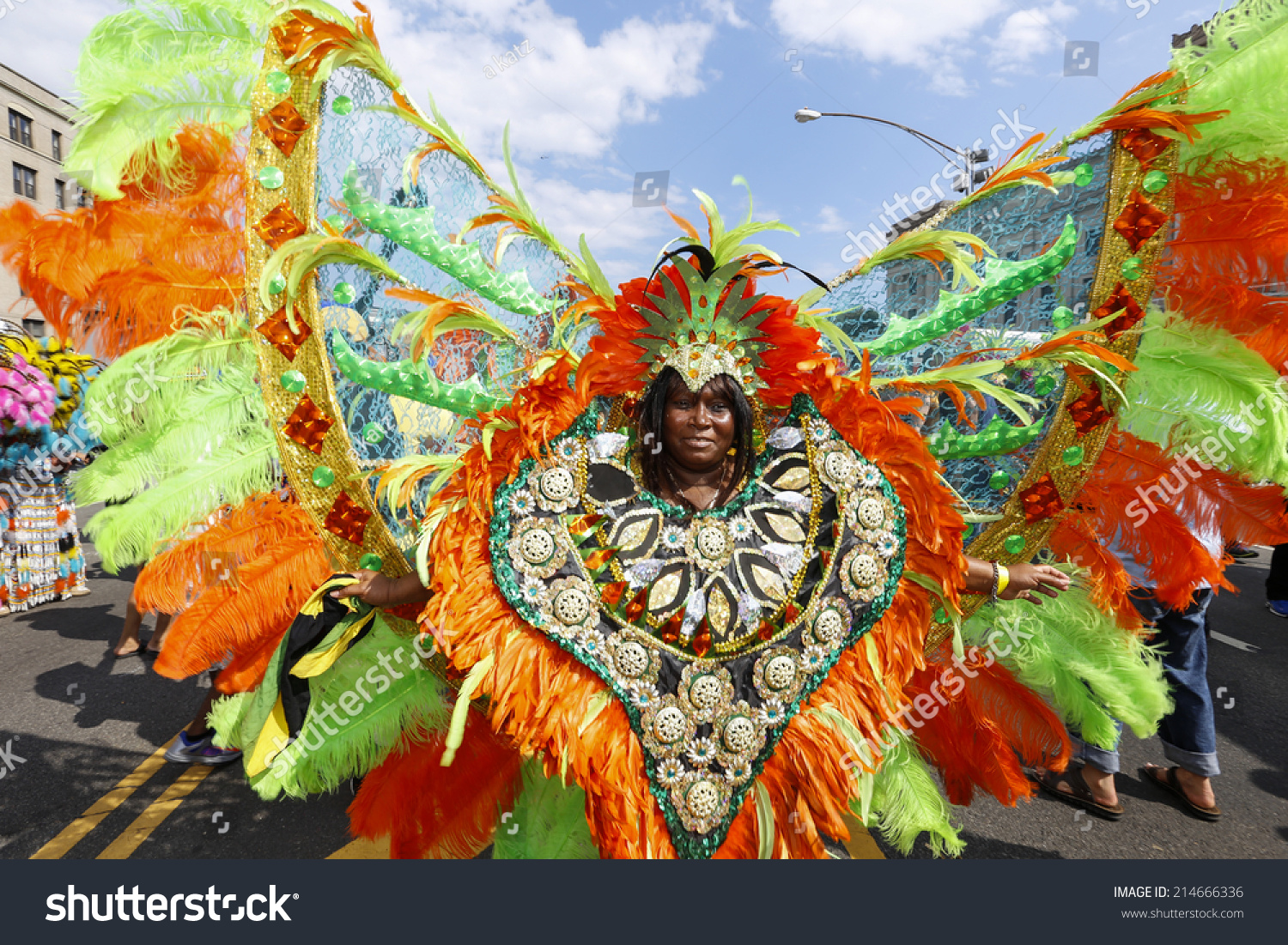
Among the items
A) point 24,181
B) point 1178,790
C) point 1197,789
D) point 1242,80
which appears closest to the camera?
point 1242,80

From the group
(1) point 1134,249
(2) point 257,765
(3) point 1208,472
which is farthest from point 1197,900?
(2) point 257,765

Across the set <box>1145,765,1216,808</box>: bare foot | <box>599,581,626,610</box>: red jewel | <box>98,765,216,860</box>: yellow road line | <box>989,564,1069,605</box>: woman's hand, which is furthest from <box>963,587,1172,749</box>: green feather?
<box>98,765,216,860</box>: yellow road line

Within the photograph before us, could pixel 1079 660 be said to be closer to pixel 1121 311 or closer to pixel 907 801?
pixel 907 801

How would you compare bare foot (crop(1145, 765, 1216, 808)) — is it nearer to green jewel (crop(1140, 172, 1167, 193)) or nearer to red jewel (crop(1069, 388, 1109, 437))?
red jewel (crop(1069, 388, 1109, 437))

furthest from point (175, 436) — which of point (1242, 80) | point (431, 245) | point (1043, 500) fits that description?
point (1242, 80)

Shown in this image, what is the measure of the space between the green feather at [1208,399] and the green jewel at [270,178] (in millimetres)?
2321

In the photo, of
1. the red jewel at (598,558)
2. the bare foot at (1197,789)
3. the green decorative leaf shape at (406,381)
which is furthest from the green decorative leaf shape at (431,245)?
the bare foot at (1197,789)

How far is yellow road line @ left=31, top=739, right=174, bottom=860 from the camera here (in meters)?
2.65

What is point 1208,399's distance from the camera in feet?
5.82

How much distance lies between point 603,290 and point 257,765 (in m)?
1.61

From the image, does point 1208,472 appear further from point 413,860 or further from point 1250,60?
point 413,860

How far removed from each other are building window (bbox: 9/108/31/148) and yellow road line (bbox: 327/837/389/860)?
→ 98.5ft

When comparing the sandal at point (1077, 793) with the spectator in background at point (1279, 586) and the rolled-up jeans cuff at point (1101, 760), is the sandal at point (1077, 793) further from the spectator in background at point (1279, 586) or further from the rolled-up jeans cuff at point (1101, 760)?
the spectator in background at point (1279, 586)

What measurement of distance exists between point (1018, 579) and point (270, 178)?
2.32 metres
